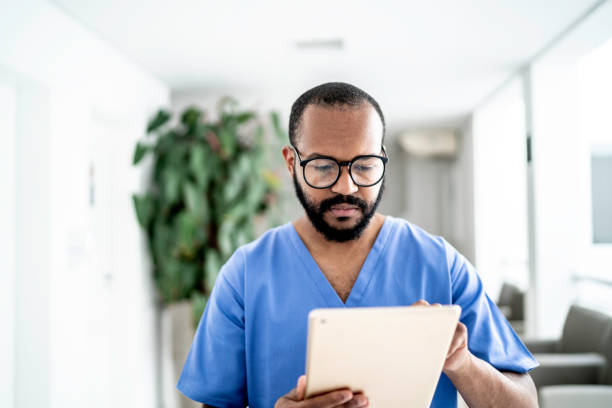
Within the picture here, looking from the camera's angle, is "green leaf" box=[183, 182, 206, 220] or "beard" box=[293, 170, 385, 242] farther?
"green leaf" box=[183, 182, 206, 220]

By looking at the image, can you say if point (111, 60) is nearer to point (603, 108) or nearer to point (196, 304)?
point (196, 304)

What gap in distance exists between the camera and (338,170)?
937mm

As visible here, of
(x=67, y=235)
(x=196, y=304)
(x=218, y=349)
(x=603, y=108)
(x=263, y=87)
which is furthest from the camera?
(x=263, y=87)

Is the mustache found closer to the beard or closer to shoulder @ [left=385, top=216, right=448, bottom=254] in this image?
the beard

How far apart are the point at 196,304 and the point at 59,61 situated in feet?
5.40

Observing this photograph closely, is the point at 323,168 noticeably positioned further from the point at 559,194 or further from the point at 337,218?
the point at 559,194

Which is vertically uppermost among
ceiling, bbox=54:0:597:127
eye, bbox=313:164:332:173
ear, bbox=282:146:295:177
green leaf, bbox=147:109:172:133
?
A: ceiling, bbox=54:0:597:127

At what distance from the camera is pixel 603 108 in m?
2.93

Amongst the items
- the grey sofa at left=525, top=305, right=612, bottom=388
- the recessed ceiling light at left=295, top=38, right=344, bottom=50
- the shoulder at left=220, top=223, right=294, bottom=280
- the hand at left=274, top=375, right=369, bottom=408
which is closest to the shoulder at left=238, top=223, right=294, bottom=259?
the shoulder at left=220, top=223, right=294, bottom=280

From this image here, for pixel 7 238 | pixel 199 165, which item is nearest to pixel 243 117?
pixel 199 165

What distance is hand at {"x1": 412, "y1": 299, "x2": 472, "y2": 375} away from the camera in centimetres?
77

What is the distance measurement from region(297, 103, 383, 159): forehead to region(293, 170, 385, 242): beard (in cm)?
9

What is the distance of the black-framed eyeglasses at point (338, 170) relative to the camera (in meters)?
0.94

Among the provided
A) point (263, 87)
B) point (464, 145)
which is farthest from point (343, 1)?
point (464, 145)
